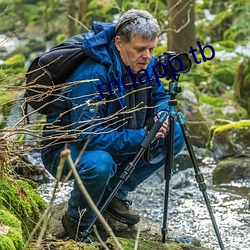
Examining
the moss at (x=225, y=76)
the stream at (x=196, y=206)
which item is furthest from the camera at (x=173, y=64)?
the moss at (x=225, y=76)

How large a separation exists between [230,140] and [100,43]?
3.76m

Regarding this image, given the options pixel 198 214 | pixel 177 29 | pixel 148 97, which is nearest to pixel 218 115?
pixel 177 29

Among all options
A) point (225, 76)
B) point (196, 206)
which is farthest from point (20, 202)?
point (225, 76)

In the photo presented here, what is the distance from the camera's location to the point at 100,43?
3.55 m

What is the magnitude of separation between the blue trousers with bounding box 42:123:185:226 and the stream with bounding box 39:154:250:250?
728mm

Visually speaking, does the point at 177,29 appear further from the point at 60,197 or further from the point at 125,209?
the point at 125,209

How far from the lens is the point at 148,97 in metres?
3.86

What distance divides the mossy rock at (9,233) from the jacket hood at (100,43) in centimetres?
110

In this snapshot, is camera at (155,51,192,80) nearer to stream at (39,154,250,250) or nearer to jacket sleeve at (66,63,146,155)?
jacket sleeve at (66,63,146,155)

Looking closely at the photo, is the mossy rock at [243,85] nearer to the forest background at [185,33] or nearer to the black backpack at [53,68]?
the forest background at [185,33]

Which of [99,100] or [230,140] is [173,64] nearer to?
[99,100]

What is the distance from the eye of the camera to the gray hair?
3496mm

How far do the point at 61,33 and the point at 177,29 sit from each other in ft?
15.9

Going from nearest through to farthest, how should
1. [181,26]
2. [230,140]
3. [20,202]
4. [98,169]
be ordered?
[20,202]
[98,169]
[230,140]
[181,26]
